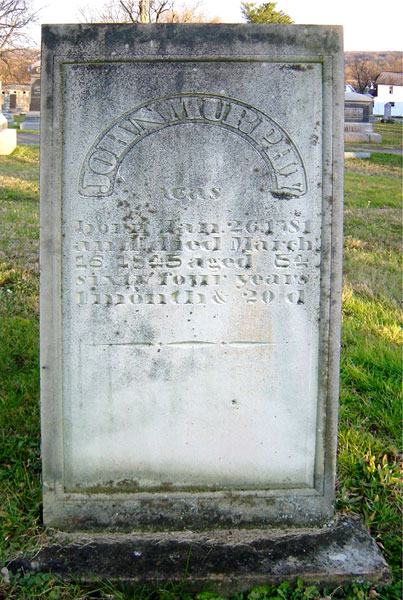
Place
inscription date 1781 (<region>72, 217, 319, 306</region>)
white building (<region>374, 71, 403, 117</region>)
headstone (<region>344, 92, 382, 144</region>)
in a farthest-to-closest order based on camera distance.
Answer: white building (<region>374, 71, 403, 117</region>) < headstone (<region>344, 92, 382, 144</region>) < inscription date 1781 (<region>72, 217, 319, 306</region>)

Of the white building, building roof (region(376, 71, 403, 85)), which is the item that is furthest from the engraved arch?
building roof (region(376, 71, 403, 85))

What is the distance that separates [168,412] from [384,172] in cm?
1245

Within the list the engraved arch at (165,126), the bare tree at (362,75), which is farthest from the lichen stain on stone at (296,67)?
the bare tree at (362,75)

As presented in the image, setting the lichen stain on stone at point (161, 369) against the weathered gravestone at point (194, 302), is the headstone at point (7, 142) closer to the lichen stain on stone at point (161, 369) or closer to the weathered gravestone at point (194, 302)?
the weathered gravestone at point (194, 302)

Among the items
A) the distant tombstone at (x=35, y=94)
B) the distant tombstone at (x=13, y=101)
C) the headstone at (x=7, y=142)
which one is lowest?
the headstone at (x=7, y=142)

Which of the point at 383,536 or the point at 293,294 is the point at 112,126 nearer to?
the point at 293,294

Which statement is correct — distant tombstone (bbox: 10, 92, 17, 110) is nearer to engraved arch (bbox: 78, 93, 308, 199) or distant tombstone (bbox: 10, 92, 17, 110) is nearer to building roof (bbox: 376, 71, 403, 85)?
engraved arch (bbox: 78, 93, 308, 199)

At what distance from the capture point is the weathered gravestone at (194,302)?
2.28 meters

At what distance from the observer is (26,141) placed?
684 inches

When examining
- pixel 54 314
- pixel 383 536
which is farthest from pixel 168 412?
pixel 383 536

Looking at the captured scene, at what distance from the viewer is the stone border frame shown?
2268 millimetres

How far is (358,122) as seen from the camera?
20.4 m

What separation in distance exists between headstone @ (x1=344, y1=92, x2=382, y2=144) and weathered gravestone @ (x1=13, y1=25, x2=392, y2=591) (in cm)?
1828

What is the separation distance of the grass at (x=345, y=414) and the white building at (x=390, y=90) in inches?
2693
